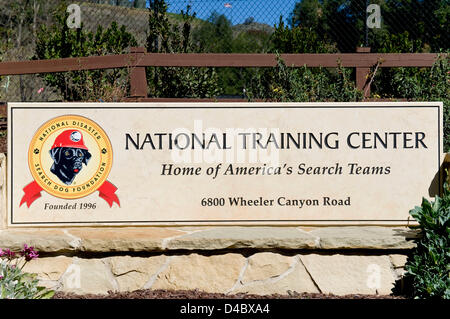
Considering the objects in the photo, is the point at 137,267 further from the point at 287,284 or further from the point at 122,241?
the point at 287,284

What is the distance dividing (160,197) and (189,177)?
273 millimetres

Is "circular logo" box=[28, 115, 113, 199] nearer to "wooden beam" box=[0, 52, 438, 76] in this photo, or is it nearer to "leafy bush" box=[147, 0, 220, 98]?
"wooden beam" box=[0, 52, 438, 76]

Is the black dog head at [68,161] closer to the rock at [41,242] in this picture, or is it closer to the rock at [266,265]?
the rock at [41,242]

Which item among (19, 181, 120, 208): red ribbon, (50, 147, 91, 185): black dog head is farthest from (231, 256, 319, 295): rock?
(50, 147, 91, 185): black dog head

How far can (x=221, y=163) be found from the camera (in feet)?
15.1

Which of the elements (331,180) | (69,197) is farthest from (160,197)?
(331,180)

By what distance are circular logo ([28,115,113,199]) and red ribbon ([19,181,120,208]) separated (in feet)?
0.11

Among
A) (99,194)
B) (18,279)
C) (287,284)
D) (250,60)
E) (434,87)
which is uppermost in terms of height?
(250,60)

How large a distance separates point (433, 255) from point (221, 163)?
168 centimetres

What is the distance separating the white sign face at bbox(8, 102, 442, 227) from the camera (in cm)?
457

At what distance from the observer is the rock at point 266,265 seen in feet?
13.9

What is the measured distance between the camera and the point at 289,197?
458 centimetres

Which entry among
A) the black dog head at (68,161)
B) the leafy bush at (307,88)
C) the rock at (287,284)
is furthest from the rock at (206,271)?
the leafy bush at (307,88)

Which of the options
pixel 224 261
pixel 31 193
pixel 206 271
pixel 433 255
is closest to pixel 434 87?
pixel 433 255
